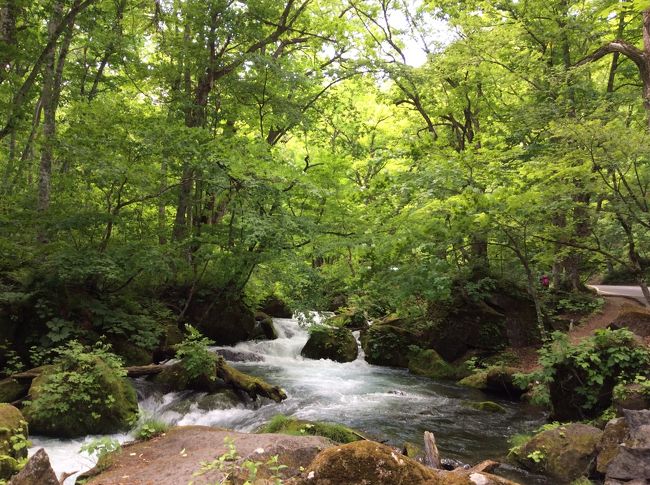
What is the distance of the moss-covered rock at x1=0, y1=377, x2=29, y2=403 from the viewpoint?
758 cm

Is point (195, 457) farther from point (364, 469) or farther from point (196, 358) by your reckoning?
point (196, 358)

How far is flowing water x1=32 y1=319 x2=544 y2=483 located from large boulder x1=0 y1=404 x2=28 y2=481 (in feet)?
2.64

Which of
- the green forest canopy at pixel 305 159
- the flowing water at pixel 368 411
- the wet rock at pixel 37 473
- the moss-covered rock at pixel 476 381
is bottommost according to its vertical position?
the moss-covered rock at pixel 476 381

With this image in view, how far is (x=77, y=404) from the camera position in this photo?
7.18 meters

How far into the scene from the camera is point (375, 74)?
15914 mm

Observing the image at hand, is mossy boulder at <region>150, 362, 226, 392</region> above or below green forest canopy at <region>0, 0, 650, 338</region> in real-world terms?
below

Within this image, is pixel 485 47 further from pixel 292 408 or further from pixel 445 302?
pixel 292 408

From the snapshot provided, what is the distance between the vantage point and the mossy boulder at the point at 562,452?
629 cm

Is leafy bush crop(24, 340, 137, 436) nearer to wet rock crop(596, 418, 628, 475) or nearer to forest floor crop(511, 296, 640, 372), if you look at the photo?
wet rock crop(596, 418, 628, 475)

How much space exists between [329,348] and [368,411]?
20.3 feet

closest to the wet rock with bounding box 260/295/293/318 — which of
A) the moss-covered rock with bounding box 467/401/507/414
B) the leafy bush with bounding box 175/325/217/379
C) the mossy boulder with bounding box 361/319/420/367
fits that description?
the mossy boulder with bounding box 361/319/420/367

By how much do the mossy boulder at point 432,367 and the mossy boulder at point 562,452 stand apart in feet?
22.8

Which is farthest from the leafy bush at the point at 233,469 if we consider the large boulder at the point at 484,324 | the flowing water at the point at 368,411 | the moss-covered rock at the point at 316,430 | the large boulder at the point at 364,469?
the large boulder at the point at 484,324

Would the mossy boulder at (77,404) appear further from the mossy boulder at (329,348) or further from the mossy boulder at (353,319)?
the mossy boulder at (353,319)
